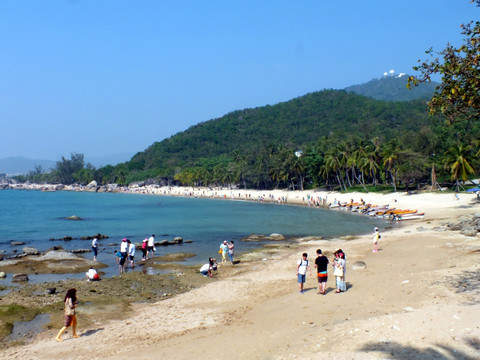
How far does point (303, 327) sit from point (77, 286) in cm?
1306

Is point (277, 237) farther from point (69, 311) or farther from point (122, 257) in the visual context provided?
point (69, 311)

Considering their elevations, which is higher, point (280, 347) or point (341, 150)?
point (341, 150)

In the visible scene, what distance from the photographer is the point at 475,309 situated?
11.3 m

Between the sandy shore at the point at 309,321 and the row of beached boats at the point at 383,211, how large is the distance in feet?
86.2

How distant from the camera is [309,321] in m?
12.6

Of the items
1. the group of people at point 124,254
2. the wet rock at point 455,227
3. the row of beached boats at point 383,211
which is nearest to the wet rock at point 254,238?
the group of people at point 124,254

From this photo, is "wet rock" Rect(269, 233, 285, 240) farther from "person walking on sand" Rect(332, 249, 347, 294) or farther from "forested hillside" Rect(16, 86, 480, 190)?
"person walking on sand" Rect(332, 249, 347, 294)

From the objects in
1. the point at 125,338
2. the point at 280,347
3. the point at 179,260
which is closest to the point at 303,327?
the point at 280,347

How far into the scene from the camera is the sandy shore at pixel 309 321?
9.92 m

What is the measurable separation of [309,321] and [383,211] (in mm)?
45208

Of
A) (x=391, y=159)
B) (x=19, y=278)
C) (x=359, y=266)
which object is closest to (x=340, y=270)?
(x=359, y=266)

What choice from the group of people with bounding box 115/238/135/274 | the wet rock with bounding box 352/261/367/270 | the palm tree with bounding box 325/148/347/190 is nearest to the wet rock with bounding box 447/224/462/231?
the wet rock with bounding box 352/261/367/270

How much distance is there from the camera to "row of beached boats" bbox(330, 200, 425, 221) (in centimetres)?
4704

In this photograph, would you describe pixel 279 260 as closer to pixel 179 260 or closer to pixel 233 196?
pixel 179 260
